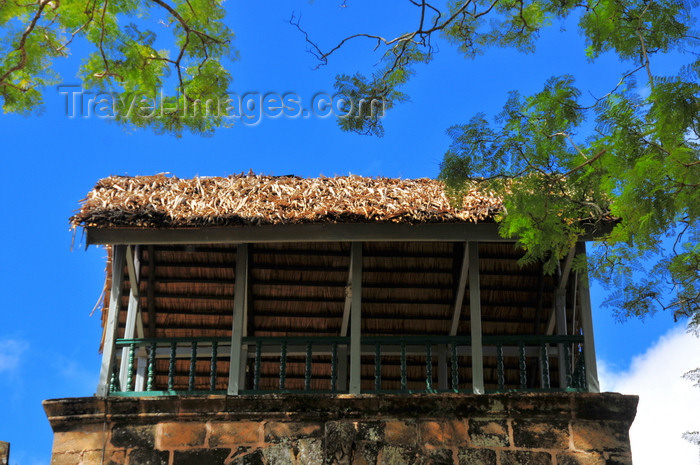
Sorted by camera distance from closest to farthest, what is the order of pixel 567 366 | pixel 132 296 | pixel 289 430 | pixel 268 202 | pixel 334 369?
pixel 289 430
pixel 268 202
pixel 334 369
pixel 567 366
pixel 132 296

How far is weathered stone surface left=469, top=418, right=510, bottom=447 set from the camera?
6992 millimetres

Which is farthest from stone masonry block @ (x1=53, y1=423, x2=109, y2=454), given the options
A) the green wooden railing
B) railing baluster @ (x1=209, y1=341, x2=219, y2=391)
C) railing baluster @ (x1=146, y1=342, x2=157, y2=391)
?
railing baluster @ (x1=209, y1=341, x2=219, y2=391)

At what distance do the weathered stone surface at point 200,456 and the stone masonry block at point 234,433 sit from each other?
0.06 m

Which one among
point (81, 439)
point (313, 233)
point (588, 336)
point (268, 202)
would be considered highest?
point (268, 202)

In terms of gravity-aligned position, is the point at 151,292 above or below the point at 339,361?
above

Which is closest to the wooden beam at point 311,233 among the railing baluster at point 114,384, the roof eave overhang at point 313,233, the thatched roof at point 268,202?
the roof eave overhang at point 313,233

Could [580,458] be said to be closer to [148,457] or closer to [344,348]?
[344,348]

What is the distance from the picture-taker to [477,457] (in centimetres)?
696

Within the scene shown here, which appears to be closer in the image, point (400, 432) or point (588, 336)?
point (400, 432)

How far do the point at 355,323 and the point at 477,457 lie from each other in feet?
4.93

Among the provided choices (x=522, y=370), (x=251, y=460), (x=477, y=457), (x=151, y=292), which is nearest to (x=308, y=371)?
(x=251, y=460)

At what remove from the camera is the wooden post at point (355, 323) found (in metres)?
7.24

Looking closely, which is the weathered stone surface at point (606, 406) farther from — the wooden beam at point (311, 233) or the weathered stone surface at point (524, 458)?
the wooden beam at point (311, 233)

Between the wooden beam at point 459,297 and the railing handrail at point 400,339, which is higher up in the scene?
the wooden beam at point 459,297
